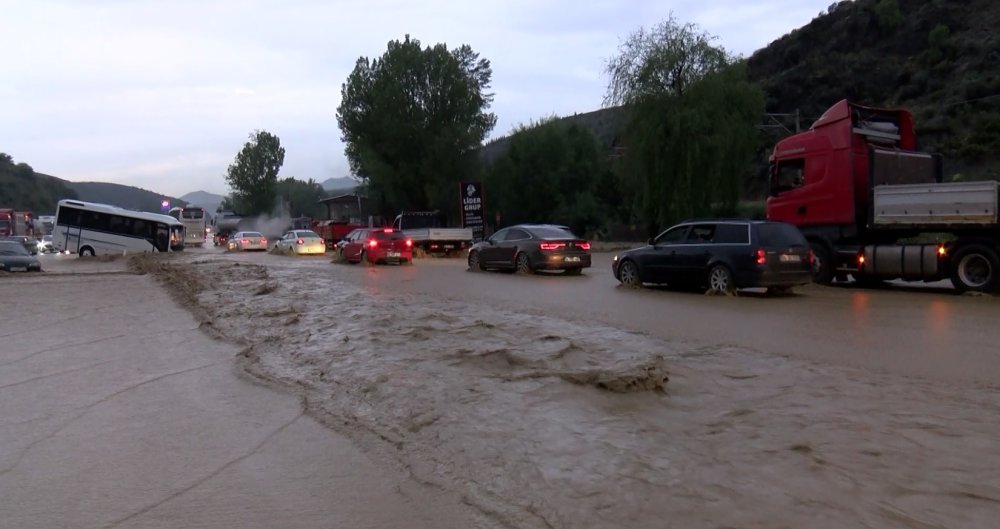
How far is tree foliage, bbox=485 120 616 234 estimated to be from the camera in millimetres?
52344

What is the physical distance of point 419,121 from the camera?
56.0m

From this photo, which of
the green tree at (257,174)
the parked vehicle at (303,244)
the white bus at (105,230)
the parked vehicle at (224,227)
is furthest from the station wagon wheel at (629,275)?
the green tree at (257,174)

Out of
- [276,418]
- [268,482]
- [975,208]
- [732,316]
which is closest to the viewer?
[268,482]

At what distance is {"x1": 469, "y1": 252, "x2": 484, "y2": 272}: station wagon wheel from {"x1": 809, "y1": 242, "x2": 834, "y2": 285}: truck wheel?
1011 cm

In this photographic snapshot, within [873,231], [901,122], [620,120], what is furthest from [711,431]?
[620,120]

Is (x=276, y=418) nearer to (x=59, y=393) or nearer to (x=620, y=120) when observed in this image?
(x=59, y=393)

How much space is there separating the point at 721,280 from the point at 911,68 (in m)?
54.4

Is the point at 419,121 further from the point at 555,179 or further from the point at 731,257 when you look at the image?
the point at 731,257

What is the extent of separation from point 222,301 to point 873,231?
14307mm

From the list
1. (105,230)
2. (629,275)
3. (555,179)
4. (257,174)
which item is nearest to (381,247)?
(629,275)

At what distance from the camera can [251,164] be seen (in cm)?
10581

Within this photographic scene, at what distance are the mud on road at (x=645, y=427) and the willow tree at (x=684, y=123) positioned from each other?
87.1ft

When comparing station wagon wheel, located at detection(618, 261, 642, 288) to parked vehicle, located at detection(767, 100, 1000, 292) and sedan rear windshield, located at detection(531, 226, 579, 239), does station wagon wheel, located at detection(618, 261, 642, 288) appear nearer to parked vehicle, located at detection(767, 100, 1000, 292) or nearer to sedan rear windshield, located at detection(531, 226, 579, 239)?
parked vehicle, located at detection(767, 100, 1000, 292)

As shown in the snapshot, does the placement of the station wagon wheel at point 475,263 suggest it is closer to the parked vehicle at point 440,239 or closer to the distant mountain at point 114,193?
the parked vehicle at point 440,239
